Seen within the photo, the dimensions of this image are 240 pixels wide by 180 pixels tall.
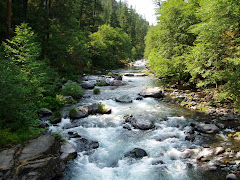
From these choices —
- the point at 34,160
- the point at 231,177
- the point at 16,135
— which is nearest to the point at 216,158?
the point at 231,177

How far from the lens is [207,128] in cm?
963

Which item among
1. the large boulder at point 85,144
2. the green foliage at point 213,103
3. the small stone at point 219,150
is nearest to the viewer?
the small stone at point 219,150

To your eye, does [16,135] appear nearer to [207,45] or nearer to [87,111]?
[87,111]

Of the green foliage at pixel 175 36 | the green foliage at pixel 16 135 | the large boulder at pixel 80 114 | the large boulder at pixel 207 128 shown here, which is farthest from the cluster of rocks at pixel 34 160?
the green foliage at pixel 175 36

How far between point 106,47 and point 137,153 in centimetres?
3210

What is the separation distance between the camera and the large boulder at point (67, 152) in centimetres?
689

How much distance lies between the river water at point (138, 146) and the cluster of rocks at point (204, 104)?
1.00 m

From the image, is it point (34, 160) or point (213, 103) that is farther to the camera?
point (213, 103)

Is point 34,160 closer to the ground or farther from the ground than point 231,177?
farther from the ground

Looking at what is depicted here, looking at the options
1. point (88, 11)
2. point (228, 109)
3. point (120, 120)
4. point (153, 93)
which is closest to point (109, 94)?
point (153, 93)

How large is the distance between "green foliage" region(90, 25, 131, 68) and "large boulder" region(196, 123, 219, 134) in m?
27.3

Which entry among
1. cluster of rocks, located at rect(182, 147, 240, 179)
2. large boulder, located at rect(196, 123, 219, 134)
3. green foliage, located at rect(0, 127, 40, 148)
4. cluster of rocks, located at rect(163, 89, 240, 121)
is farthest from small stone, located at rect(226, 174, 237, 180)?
green foliage, located at rect(0, 127, 40, 148)

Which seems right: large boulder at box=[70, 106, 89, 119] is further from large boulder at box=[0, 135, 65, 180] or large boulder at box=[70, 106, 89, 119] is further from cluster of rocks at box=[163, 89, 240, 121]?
cluster of rocks at box=[163, 89, 240, 121]

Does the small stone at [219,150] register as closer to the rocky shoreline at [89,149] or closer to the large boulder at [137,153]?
the rocky shoreline at [89,149]
